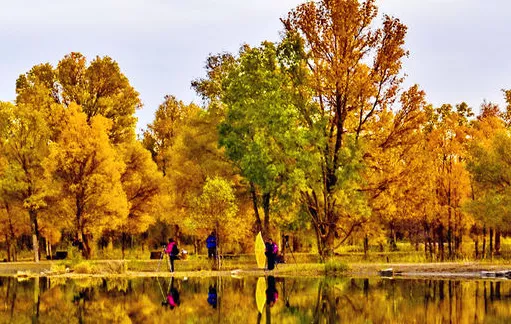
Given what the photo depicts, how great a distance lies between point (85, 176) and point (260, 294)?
101ft

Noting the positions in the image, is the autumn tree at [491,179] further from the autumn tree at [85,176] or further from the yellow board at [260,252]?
the autumn tree at [85,176]

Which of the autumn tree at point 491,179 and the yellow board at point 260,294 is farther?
the autumn tree at point 491,179

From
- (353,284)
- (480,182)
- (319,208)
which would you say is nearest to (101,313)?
(353,284)

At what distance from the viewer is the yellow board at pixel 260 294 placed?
2154 cm

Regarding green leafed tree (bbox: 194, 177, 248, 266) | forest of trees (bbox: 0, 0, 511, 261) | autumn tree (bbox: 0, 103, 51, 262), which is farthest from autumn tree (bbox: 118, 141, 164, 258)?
green leafed tree (bbox: 194, 177, 248, 266)

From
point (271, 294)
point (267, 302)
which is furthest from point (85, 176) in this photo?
point (267, 302)

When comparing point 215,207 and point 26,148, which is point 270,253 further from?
point 26,148

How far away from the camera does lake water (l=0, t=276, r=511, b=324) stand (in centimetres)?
1859

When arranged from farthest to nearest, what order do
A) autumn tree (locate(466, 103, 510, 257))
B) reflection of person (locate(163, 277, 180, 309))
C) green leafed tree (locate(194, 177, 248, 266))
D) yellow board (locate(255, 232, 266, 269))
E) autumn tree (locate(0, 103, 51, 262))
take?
autumn tree (locate(0, 103, 51, 262)) < autumn tree (locate(466, 103, 510, 257)) < green leafed tree (locate(194, 177, 248, 266)) < yellow board (locate(255, 232, 266, 269)) < reflection of person (locate(163, 277, 180, 309))

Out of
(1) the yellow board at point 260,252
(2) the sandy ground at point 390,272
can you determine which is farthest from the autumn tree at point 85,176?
(1) the yellow board at point 260,252

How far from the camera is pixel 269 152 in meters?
42.6

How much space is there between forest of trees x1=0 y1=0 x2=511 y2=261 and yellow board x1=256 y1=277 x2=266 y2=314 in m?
9.21

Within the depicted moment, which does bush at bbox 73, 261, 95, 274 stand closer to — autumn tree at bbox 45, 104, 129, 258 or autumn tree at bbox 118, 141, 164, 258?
autumn tree at bbox 45, 104, 129, 258

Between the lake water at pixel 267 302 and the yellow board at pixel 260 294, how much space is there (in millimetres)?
34
